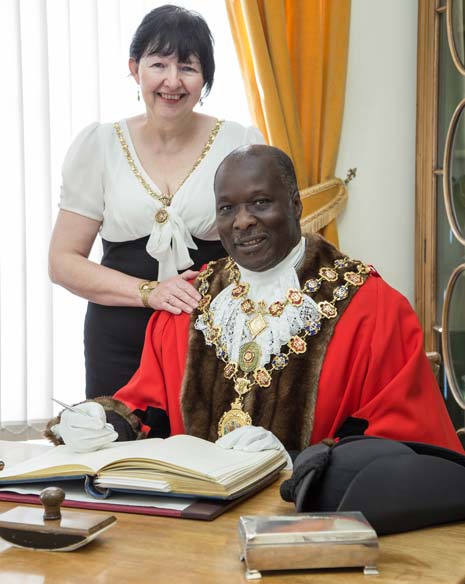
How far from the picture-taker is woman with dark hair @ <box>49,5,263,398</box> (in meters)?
2.79

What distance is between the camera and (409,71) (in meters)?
4.04

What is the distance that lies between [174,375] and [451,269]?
5.75 feet

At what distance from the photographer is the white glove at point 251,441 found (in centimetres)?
188

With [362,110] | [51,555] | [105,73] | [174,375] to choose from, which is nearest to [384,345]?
[174,375]

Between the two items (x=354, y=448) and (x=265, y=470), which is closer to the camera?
(x=354, y=448)

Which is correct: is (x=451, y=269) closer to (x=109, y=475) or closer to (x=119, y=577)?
(x=109, y=475)

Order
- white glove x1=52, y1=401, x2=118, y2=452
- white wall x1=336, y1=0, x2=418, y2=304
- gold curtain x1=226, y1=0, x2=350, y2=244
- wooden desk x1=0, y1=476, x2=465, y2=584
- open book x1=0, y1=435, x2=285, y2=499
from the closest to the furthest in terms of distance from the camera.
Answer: wooden desk x1=0, y1=476, x2=465, y2=584, open book x1=0, y1=435, x2=285, y2=499, white glove x1=52, y1=401, x2=118, y2=452, gold curtain x1=226, y1=0, x2=350, y2=244, white wall x1=336, y1=0, x2=418, y2=304

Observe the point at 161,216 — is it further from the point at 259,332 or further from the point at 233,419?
the point at 233,419

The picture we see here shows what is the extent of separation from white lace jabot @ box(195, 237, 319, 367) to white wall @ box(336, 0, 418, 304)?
1.69 meters

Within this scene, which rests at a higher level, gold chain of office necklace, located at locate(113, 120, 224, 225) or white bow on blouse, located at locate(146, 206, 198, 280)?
gold chain of office necklace, located at locate(113, 120, 224, 225)

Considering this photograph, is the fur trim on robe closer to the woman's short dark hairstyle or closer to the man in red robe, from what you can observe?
the man in red robe

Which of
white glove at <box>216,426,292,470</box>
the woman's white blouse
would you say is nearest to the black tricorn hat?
white glove at <box>216,426,292,470</box>

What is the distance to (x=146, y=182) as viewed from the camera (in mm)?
2889

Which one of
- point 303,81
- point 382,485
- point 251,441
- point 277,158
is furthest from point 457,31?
point 382,485
